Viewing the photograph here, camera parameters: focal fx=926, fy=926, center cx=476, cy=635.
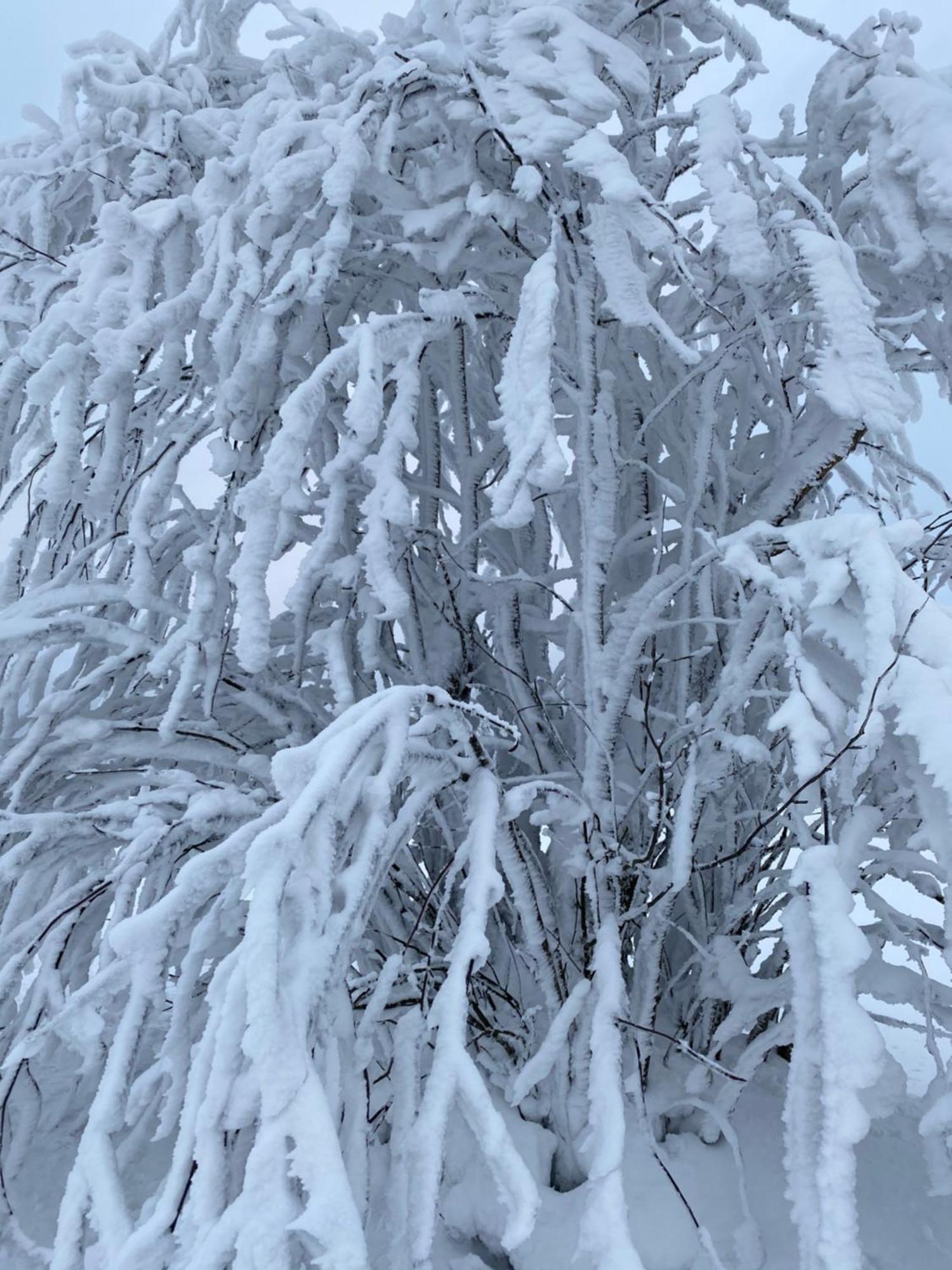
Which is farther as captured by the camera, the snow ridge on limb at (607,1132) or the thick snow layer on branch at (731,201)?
the thick snow layer on branch at (731,201)

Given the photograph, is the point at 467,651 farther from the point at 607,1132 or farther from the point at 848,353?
the point at 607,1132

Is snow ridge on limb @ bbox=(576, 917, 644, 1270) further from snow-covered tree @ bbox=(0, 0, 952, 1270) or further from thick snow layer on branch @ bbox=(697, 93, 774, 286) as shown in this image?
thick snow layer on branch @ bbox=(697, 93, 774, 286)

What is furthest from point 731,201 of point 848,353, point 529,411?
point 529,411

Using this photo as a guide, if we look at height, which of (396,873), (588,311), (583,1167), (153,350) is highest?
(588,311)

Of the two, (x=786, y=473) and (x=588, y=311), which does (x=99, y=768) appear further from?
(x=786, y=473)

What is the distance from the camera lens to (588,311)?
1699 mm

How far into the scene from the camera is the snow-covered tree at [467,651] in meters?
0.99

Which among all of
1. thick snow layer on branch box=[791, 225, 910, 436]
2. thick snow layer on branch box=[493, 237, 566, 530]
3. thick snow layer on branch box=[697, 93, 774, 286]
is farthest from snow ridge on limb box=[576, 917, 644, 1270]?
thick snow layer on branch box=[697, 93, 774, 286]

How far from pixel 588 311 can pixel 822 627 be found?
0.85m

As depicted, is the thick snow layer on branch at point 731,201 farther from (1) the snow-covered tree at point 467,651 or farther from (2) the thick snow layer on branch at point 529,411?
(2) the thick snow layer on branch at point 529,411

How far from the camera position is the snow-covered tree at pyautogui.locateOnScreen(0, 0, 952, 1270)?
0.99m

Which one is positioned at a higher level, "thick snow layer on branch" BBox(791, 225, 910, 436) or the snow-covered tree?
"thick snow layer on branch" BBox(791, 225, 910, 436)

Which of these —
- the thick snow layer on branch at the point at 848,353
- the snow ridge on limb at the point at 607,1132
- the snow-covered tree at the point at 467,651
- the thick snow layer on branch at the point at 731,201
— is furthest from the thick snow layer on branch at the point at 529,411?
the snow ridge on limb at the point at 607,1132

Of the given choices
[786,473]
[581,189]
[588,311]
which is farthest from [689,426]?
[581,189]
